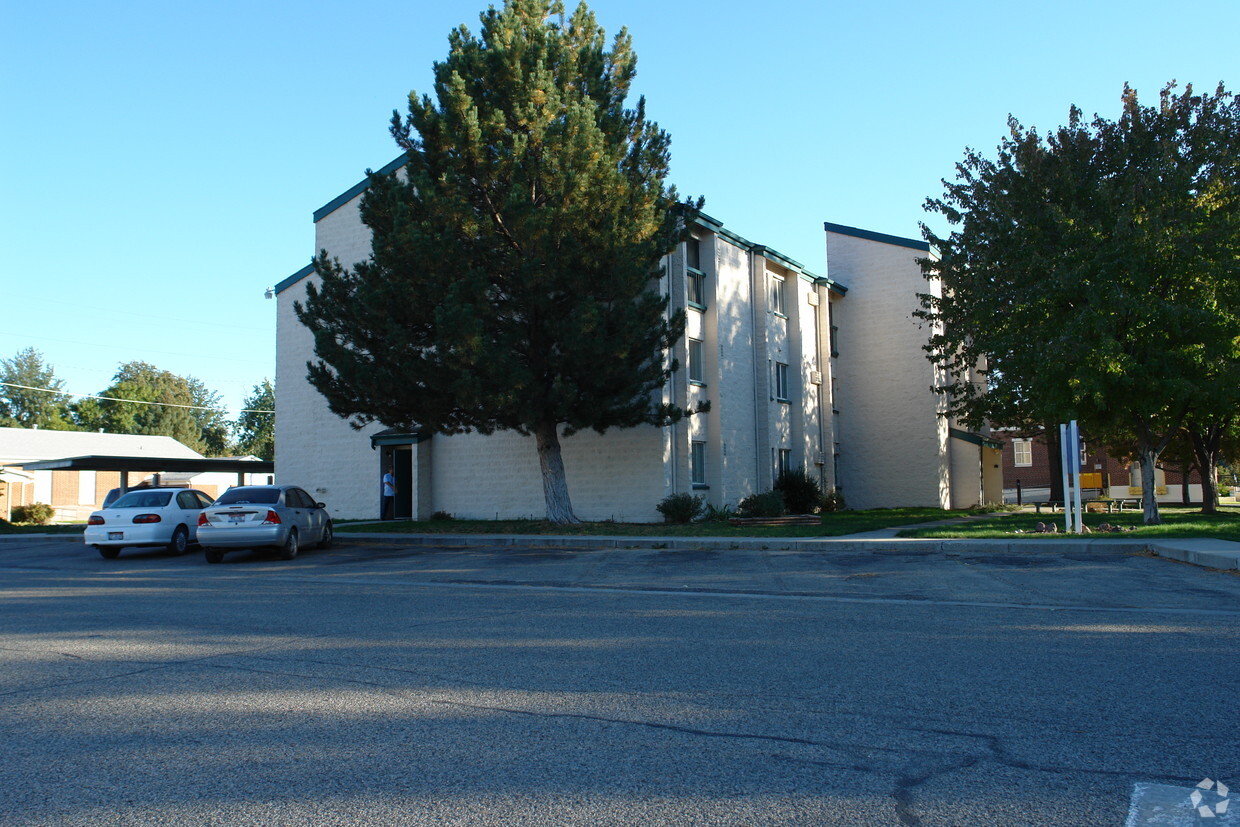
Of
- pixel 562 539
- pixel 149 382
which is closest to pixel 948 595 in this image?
pixel 562 539

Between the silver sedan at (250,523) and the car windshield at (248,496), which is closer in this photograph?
the silver sedan at (250,523)

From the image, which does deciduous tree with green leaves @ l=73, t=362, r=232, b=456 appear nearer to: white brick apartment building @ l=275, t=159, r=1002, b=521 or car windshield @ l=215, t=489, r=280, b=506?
white brick apartment building @ l=275, t=159, r=1002, b=521

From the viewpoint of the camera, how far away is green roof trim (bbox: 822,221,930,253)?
3731 cm

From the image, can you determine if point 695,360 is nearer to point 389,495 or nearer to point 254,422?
point 389,495

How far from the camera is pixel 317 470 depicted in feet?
108

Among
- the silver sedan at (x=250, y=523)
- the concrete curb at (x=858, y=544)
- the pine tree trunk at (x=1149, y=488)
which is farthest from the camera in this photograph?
the pine tree trunk at (x=1149, y=488)

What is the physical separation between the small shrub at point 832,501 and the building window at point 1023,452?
3098cm

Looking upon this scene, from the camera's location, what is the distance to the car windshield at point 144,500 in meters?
20.6

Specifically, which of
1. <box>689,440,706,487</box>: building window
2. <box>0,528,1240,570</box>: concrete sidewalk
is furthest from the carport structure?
<box>689,440,706,487</box>: building window

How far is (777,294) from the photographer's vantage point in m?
34.1

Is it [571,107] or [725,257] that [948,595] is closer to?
[571,107]

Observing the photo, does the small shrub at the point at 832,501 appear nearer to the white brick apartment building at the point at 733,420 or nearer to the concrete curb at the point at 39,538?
the white brick apartment building at the point at 733,420

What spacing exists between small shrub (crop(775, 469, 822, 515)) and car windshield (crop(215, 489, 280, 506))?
1712 cm

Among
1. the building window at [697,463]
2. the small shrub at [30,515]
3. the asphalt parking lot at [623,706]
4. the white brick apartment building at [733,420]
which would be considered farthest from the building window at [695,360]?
the small shrub at [30,515]
